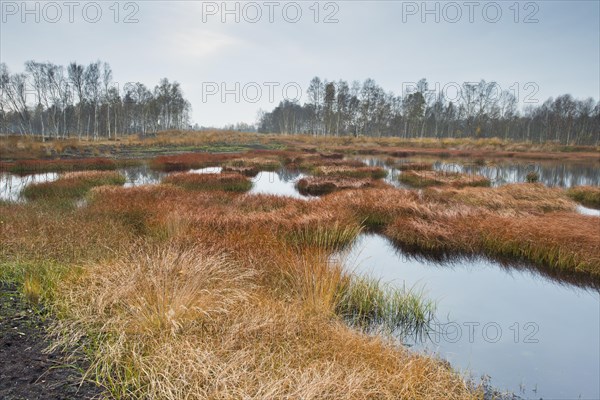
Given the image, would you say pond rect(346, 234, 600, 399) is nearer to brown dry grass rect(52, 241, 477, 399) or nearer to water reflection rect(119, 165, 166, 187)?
brown dry grass rect(52, 241, 477, 399)

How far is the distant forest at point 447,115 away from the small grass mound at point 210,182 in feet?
176

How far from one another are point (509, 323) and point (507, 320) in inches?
5.3

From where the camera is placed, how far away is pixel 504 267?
852 centimetres

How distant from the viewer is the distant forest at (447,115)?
236ft

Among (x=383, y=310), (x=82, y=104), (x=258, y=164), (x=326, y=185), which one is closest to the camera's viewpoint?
(x=383, y=310)

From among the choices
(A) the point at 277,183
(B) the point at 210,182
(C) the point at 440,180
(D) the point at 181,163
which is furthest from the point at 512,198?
(D) the point at 181,163

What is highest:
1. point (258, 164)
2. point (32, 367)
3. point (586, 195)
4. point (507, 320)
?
point (258, 164)

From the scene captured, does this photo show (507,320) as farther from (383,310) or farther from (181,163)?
(181,163)

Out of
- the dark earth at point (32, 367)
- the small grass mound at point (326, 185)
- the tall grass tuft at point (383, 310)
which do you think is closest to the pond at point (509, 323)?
the tall grass tuft at point (383, 310)

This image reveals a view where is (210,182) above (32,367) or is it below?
above

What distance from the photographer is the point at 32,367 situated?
335 cm

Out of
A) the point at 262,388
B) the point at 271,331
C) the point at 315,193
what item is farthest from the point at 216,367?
the point at 315,193

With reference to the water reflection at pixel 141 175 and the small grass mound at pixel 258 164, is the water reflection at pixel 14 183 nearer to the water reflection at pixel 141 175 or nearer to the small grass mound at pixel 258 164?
the water reflection at pixel 141 175

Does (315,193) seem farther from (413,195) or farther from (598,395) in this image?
(598,395)
